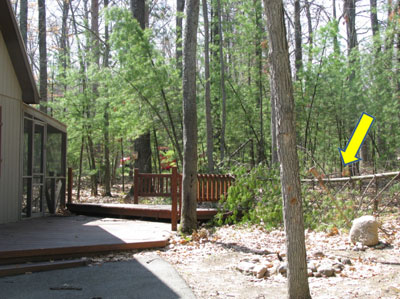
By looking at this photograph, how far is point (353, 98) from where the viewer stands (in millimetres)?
14328

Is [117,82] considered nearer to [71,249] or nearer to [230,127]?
[230,127]

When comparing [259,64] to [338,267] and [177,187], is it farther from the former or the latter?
A: [338,267]

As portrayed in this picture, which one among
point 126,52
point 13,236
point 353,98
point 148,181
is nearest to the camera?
point 13,236

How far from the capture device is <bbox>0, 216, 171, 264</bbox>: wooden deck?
221 inches

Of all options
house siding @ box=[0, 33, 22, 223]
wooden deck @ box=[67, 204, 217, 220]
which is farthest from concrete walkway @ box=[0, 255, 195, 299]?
house siding @ box=[0, 33, 22, 223]

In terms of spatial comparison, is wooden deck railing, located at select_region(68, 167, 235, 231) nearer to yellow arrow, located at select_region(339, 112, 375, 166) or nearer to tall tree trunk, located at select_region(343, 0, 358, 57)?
yellow arrow, located at select_region(339, 112, 375, 166)

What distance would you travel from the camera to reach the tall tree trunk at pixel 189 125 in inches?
A: 297

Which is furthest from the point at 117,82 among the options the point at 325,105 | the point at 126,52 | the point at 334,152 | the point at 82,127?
the point at 334,152

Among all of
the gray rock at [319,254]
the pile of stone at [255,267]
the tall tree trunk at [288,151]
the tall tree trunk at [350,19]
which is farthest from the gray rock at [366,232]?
the tall tree trunk at [350,19]

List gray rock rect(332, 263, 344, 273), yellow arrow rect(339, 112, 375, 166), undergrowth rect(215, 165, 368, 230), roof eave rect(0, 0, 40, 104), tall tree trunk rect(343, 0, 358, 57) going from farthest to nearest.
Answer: tall tree trunk rect(343, 0, 358, 57) → roof eave rect(0, 0, 40, 104) → undergrowth rect(215, 165, 368, 230) → yellow arrow rect(339, 112, 375, 166) → gray rock rect(332, 263, 344, 273)

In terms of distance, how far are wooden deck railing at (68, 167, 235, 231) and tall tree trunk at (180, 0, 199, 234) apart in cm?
28

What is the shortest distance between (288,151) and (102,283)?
2.75 m

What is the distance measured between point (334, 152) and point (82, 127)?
10678mm

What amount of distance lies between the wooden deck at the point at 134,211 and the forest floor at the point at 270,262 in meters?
1.50
